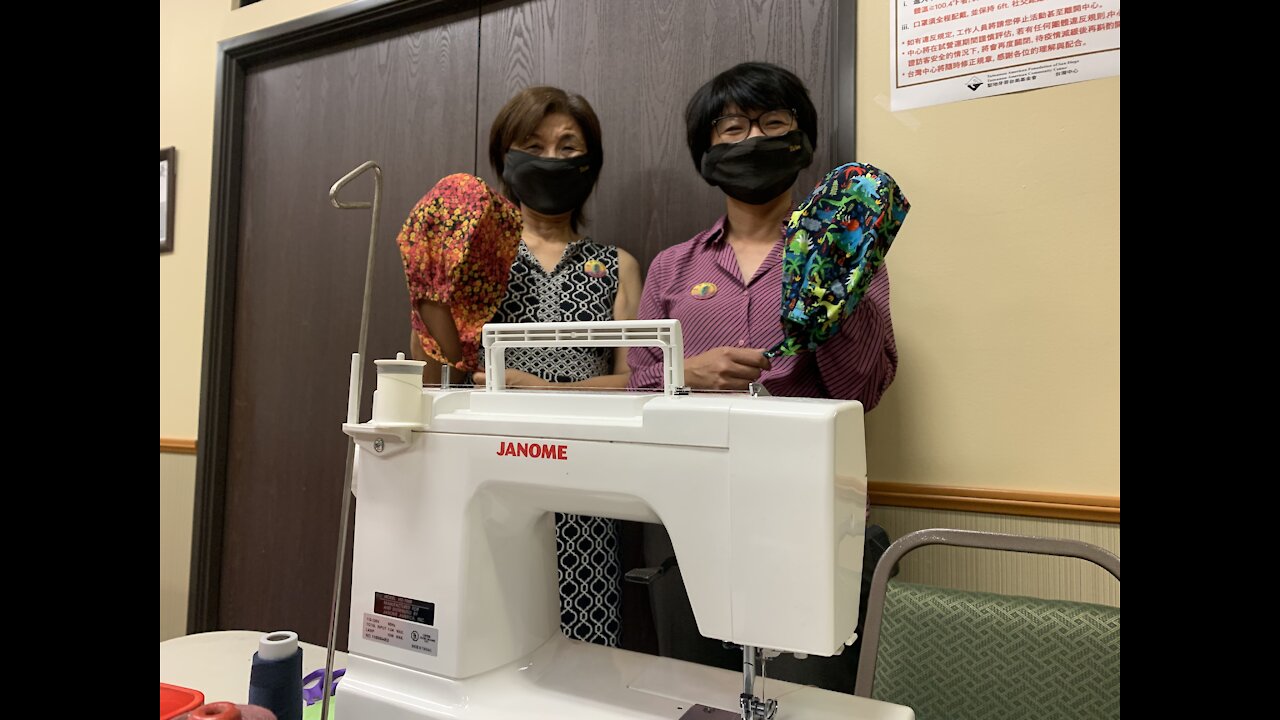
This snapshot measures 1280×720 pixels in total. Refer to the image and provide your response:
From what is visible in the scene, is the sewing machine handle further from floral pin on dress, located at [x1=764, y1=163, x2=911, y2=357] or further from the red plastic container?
the red plastic container

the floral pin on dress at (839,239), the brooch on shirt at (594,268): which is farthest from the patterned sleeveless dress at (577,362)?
the floral pin on dress at (839,239)

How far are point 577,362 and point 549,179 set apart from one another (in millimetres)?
366

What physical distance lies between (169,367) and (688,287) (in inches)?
80.2

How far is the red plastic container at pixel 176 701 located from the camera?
27.3 inches

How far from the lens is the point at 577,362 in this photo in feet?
4.84

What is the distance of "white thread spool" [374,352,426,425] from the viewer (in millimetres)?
780

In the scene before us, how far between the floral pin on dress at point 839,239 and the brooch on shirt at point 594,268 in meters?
0.67

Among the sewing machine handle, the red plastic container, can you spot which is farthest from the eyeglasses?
the red plastic container

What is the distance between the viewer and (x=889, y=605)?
97 cm

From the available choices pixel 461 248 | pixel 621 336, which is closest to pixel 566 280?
pixel 461 248

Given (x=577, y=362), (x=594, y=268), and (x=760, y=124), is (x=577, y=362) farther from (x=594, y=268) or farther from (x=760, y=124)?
(x=760, y=124)

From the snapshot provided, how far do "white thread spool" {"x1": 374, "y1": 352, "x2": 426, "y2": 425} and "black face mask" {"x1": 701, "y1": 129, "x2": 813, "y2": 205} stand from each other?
0.78 meters

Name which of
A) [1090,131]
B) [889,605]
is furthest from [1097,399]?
[889,605]

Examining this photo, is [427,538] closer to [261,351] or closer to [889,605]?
[889,605]
